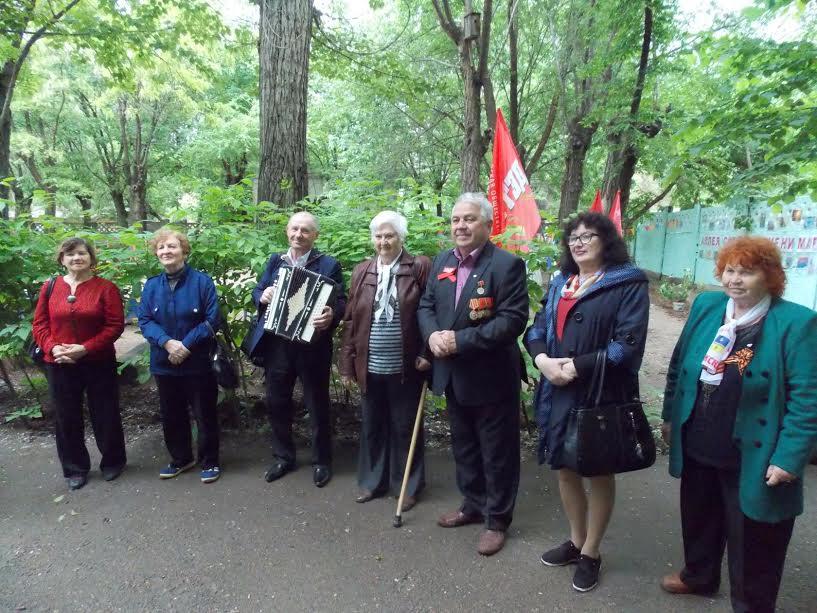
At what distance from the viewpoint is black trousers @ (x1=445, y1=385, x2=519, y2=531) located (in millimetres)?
3000

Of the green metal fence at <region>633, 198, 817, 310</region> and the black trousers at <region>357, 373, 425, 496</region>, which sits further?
the green metal fence at <region>633, 198, 817, 310</region>

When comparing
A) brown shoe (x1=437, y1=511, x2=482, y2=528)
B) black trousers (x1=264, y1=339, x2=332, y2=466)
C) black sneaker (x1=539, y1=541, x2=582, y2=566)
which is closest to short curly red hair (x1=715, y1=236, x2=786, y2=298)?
black sneaker (x1=539, y1=541, x2=582, y2=566)

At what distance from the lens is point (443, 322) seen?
3025 millimetres

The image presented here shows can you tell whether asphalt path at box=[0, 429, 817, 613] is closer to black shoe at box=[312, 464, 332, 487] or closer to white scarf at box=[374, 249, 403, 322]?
black shoe at box=[312, 464, 332, 487]

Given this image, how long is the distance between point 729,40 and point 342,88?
48.8 feet

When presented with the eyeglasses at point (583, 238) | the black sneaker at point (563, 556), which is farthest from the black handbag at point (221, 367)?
the eyeglasses at point (583, 238)

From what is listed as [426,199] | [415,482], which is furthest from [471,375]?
[426,199]

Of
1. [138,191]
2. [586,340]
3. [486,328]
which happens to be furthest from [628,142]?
[138,191]

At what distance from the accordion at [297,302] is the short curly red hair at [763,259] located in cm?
234

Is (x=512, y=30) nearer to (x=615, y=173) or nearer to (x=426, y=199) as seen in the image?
(x=615, y=173)

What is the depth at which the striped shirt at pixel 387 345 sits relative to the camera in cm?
334

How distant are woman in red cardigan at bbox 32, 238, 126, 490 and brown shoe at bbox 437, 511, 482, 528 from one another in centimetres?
258

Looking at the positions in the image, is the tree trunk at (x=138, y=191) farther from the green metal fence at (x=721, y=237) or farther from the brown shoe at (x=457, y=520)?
the brown shoe at (x=457, y=520)

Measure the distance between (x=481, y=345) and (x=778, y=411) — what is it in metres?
1.34
